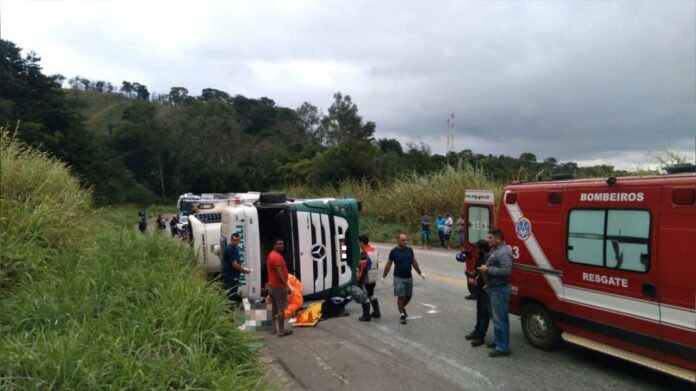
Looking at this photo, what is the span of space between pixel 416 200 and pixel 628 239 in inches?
927

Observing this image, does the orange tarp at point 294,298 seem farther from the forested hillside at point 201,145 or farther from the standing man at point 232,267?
the forested hillside at point 201,145

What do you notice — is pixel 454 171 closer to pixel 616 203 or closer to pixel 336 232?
pixel 336 232

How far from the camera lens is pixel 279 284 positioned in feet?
27.1

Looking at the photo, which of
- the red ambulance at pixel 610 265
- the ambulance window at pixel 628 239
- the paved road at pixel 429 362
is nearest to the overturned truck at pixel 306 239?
the paved road at pixel 429 362

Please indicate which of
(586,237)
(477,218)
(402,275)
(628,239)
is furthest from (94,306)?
(477,218)

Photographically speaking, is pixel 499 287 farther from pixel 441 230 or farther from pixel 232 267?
pixel 441 230

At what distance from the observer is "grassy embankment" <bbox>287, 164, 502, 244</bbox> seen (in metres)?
26.6

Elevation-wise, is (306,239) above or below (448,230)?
above

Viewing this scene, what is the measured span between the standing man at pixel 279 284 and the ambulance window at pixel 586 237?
4376 mm

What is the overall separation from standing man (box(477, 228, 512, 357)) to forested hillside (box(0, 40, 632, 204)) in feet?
43.2

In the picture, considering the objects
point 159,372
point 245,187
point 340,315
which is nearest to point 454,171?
point 340,315

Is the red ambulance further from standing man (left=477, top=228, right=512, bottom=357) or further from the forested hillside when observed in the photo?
the forested hillside

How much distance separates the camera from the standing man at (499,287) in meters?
6.98

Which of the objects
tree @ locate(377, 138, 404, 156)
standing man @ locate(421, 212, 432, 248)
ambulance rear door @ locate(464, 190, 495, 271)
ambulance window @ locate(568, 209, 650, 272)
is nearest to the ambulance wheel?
ambulance window @ locate(568, 209, 650, 272)
